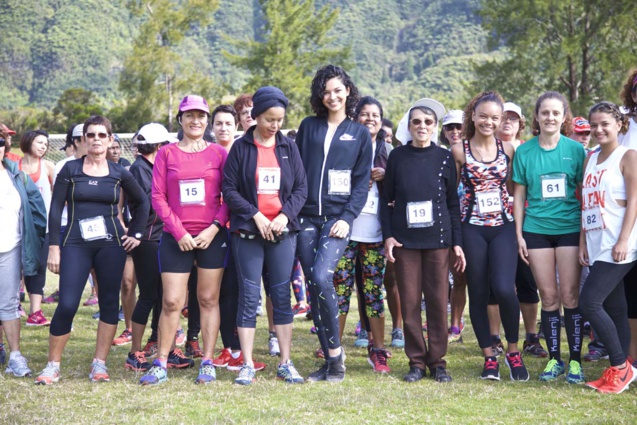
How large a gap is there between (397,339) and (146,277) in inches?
94.8

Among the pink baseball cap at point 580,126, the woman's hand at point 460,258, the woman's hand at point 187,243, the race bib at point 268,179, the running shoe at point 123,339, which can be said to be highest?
the pink baseball cap at point 580,126

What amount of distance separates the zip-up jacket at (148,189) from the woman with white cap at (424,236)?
1911 millimetres

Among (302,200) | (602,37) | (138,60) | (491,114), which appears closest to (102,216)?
(302,200)

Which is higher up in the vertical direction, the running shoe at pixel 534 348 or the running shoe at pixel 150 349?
the running shoe at pixel 150 349

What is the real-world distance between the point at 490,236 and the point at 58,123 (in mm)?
30580

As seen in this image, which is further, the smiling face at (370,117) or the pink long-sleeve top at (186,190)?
the smiling face at (370,117)

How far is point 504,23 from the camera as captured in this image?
97.0ft

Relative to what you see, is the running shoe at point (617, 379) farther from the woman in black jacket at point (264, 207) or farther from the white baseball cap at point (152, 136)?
the white baseball cap at point (152, 136)

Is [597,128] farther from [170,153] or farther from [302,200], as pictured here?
[170,153]

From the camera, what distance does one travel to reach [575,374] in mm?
5453

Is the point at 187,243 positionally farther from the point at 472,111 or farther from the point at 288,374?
the point at 472,111

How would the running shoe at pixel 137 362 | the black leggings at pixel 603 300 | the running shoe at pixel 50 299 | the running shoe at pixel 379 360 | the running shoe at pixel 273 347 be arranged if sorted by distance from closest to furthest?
the black leggings at pixel 603 300, the running shoe at pixel 379 360, the running shoe at pixel 137 362, the running shoe at pixel 273 347, the running shoe at pixel 50 299

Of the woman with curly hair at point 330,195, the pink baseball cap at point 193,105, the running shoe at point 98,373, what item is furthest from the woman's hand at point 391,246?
the running shoe at point 98,373

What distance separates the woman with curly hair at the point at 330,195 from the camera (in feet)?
17.9
